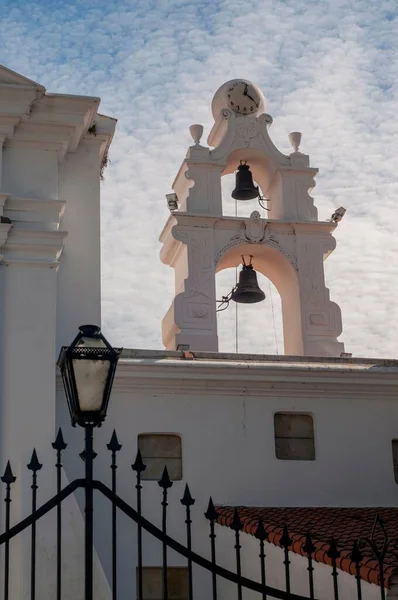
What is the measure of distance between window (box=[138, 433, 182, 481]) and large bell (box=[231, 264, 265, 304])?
8.01 ft

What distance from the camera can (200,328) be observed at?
13289 mm

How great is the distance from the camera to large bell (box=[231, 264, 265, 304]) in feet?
45.5

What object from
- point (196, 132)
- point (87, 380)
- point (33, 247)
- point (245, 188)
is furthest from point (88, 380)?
point (196, 132)

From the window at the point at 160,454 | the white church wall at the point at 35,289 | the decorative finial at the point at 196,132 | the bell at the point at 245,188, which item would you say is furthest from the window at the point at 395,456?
the decorative finial at the point at 196,132

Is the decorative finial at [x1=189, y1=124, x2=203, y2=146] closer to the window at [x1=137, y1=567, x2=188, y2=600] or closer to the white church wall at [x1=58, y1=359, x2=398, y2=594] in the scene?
the white church wall at [x1=58, y1=359, x2=398, y2=594]

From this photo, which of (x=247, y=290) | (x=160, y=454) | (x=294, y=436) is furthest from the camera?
(x=247, y=290)

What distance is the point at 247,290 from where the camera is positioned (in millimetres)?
13867

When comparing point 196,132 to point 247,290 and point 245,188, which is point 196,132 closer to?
point 245,188

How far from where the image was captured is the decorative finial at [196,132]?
14.4 meters

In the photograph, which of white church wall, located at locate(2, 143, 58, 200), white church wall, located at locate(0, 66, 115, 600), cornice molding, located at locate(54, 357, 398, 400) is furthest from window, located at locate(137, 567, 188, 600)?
white church wall, located at locate(2, 143, 58, 200)

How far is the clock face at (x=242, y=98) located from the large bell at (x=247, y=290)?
2383mm

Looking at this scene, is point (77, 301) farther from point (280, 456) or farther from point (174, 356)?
point (280, 456)

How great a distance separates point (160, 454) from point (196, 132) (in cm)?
482

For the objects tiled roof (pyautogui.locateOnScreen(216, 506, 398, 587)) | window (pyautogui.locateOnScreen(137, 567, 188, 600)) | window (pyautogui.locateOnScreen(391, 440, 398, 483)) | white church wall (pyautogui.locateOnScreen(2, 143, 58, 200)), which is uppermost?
white church wall (pyautogui.locateOnScreen(2, 143, 58, 200))
